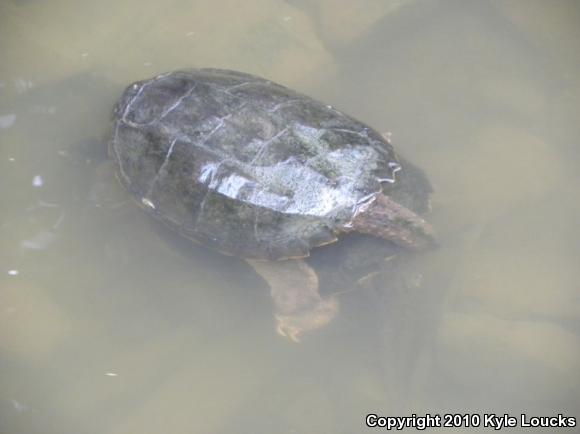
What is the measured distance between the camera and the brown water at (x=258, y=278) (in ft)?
10.9

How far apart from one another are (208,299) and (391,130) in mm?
1674

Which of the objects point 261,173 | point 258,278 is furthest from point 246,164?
point 258,278

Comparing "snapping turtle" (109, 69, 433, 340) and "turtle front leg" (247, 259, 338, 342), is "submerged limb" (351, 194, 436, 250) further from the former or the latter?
"turtle front leg" (247, 259, 338, 342)

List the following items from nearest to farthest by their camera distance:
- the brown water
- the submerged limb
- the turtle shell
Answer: the turtle shell → the submerged limb → the brown water

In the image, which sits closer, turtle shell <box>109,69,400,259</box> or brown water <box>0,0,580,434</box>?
turtle shell <box>109,69,400,259</box>

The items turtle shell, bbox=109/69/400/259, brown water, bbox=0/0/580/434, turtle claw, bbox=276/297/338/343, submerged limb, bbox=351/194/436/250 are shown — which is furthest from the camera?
turtle claw, bbox=276/297/338/343

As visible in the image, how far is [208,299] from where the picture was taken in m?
3.57

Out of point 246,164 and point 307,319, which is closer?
point 246,164

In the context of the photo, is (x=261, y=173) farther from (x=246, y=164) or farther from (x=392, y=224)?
(x=392, y=224)

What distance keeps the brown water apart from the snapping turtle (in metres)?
0.34

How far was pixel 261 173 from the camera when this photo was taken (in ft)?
9.99

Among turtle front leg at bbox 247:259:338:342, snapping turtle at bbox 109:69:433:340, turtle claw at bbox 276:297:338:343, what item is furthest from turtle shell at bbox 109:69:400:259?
turtle claw at bbox 276:297:338:343

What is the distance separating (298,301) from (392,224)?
28.5 inches

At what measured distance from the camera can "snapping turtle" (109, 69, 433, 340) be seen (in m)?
3.06
